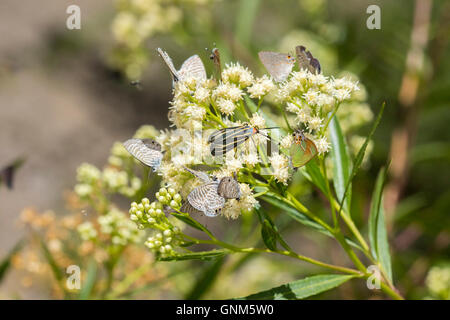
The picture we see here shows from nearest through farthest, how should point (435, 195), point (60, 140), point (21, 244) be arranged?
point (21, 244) < point (435, 195) < point (60, 140)

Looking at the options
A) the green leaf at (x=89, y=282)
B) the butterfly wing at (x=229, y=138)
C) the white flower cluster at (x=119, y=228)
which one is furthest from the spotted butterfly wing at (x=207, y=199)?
the green leaf at (x=89, y=282)

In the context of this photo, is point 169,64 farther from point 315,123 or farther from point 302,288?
point 302,288

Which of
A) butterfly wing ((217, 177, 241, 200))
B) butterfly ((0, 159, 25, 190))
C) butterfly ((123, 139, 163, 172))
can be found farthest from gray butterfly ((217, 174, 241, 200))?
butterfly ((0, 159, 25, 190))

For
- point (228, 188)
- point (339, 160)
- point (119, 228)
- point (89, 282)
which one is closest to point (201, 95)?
point (228, 188)

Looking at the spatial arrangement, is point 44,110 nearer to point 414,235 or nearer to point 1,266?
point 1,266

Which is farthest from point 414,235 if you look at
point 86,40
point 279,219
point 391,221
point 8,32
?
point 8,32

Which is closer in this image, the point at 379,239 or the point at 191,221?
the point at 191,221

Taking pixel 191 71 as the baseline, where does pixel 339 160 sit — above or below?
below
